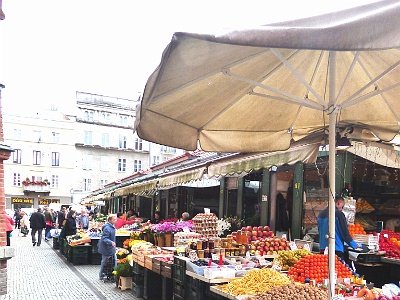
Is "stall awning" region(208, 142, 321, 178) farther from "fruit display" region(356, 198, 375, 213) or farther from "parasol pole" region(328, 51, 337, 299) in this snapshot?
"fruit display" region(356, 198, 375, 213)

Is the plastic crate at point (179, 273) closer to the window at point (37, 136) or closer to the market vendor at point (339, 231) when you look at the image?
the market vendor at point (339, 231)

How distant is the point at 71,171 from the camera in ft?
185

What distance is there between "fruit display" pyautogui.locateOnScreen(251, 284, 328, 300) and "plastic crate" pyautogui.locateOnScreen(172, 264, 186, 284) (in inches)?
88.7

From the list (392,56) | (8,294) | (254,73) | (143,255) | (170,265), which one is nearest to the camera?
(392,56)

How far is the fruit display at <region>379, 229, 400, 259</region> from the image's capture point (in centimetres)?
805

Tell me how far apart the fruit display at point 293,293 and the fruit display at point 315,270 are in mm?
690

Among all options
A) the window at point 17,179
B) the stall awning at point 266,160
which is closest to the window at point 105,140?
the window at point 17,179

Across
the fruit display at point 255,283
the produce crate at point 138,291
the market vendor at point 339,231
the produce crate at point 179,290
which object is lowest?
the produce crate at point 138,291

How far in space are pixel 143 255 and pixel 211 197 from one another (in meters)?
7.84

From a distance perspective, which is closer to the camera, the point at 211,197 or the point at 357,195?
the point at 357,195

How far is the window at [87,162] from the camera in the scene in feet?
188

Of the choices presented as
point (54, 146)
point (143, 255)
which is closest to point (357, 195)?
point (143, 255)

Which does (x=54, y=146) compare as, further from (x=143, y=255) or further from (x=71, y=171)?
(x=143, y=255)

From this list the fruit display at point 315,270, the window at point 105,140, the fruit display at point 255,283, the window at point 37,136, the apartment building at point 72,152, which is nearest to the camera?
the fruit display at point 255,283
